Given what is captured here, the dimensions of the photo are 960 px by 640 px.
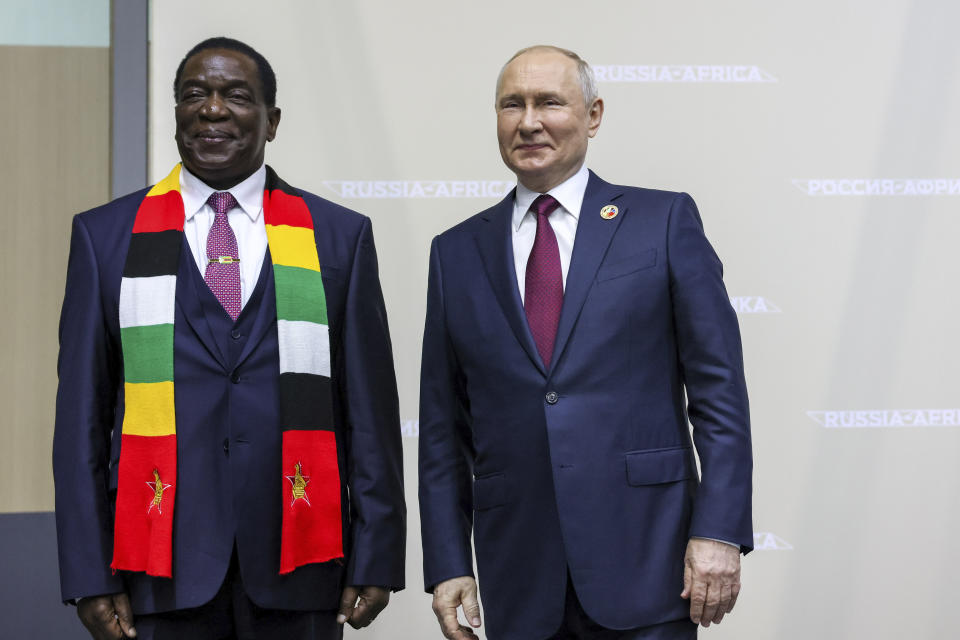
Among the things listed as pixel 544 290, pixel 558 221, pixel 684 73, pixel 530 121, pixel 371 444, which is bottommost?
pixel 371 444

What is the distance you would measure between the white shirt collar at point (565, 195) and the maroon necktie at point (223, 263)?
573 mm

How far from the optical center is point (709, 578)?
180cm

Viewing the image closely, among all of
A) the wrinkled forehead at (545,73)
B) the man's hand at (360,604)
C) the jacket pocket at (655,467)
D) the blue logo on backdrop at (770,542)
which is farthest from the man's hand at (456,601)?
the blue logo on backdrop at (770,542)

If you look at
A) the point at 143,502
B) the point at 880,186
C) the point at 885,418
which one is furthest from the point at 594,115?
the point at 885,418

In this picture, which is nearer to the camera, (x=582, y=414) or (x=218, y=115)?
(x=582, y=414)

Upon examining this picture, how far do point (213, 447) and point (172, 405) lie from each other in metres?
0.11

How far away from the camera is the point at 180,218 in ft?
6.73

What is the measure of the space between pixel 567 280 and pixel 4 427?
7.71 feet

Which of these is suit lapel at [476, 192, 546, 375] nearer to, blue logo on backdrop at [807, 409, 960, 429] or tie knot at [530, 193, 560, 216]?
tie knot at [530, 193, 560, 216]

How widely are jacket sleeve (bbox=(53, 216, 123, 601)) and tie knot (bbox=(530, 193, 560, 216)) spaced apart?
0.89 meters

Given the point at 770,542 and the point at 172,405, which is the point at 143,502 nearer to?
the point at 172,405

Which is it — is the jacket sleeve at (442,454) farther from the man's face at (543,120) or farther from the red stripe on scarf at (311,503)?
the man's face at (543,120)

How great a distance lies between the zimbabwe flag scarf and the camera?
189cm

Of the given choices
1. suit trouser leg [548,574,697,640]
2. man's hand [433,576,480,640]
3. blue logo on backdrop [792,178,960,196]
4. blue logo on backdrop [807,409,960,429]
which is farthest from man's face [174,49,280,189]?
blue logo on backdrop [807,409,960,429]
